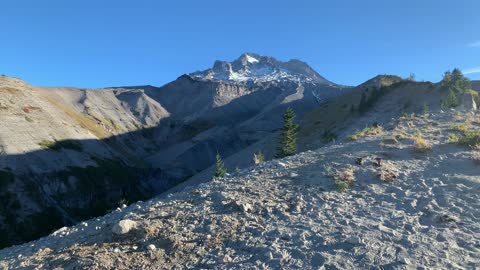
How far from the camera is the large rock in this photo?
100ft

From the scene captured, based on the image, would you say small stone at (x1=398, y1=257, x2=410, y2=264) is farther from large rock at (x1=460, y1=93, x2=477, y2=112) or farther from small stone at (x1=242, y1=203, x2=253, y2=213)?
large rock at (x1=460, y1=93, x2=477, y2=112)

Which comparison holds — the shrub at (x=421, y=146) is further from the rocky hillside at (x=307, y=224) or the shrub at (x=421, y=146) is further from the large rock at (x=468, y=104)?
the large rock at (x=468, y=104)

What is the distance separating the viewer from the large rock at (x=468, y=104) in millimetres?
30611

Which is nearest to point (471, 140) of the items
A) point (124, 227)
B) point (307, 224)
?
point (307, 224)

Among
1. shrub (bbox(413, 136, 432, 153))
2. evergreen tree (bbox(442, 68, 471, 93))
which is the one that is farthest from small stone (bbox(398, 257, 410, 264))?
evergreen tree (bbox(442, 68, 471, 93))

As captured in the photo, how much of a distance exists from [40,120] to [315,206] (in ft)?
413

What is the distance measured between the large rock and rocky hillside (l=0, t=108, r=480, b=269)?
14.0m

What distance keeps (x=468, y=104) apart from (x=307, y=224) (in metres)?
25.7

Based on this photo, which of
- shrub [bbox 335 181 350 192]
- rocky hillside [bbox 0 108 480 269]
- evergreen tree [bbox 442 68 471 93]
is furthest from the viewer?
evergreen tree [bbox 442 68 471 93]

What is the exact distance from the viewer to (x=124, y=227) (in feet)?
40.7

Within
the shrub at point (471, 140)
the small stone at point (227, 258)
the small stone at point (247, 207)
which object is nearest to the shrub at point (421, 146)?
the shrub at point (471, 140)

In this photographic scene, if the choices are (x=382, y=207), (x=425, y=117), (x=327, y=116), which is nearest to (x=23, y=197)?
(x=327, y=116)

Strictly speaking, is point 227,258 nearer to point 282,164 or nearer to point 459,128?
point 282,164

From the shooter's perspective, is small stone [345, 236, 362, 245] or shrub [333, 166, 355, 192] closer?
small stone [345, 236, 362, 245]
